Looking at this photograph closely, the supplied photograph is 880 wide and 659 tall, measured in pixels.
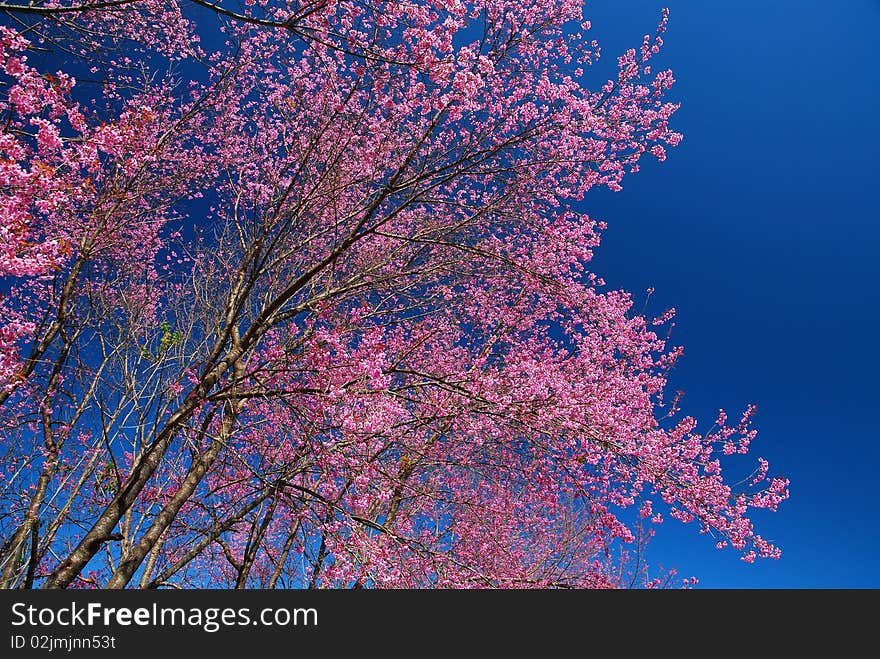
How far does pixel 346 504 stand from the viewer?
6875 millimetres

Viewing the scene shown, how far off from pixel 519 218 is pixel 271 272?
4062mm

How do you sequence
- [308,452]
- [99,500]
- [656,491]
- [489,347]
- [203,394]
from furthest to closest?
[489,347] → [99,500] → [203,394] → [308,452] → [656,491]

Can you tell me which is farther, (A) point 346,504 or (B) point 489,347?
(B) point 489,347

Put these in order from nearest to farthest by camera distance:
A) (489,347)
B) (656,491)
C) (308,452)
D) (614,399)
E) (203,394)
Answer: (656,491), (308,452), (203,394), (614,399), (489,347)

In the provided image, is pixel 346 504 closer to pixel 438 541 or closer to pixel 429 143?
pixel 438 541

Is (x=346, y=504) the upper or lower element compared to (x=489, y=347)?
lower

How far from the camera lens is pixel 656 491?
17.2ft

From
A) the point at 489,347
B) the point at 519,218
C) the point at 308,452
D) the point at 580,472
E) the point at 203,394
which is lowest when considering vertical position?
the point at 580,472

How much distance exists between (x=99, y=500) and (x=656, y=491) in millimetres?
7997

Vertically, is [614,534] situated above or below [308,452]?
below

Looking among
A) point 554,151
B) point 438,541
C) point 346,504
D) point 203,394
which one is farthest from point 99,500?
point 554,151

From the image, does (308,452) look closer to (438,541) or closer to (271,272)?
(271,272)

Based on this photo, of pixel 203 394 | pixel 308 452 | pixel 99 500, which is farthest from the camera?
pixel 99 500

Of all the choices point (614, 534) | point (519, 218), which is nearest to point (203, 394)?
point (519, 218)
